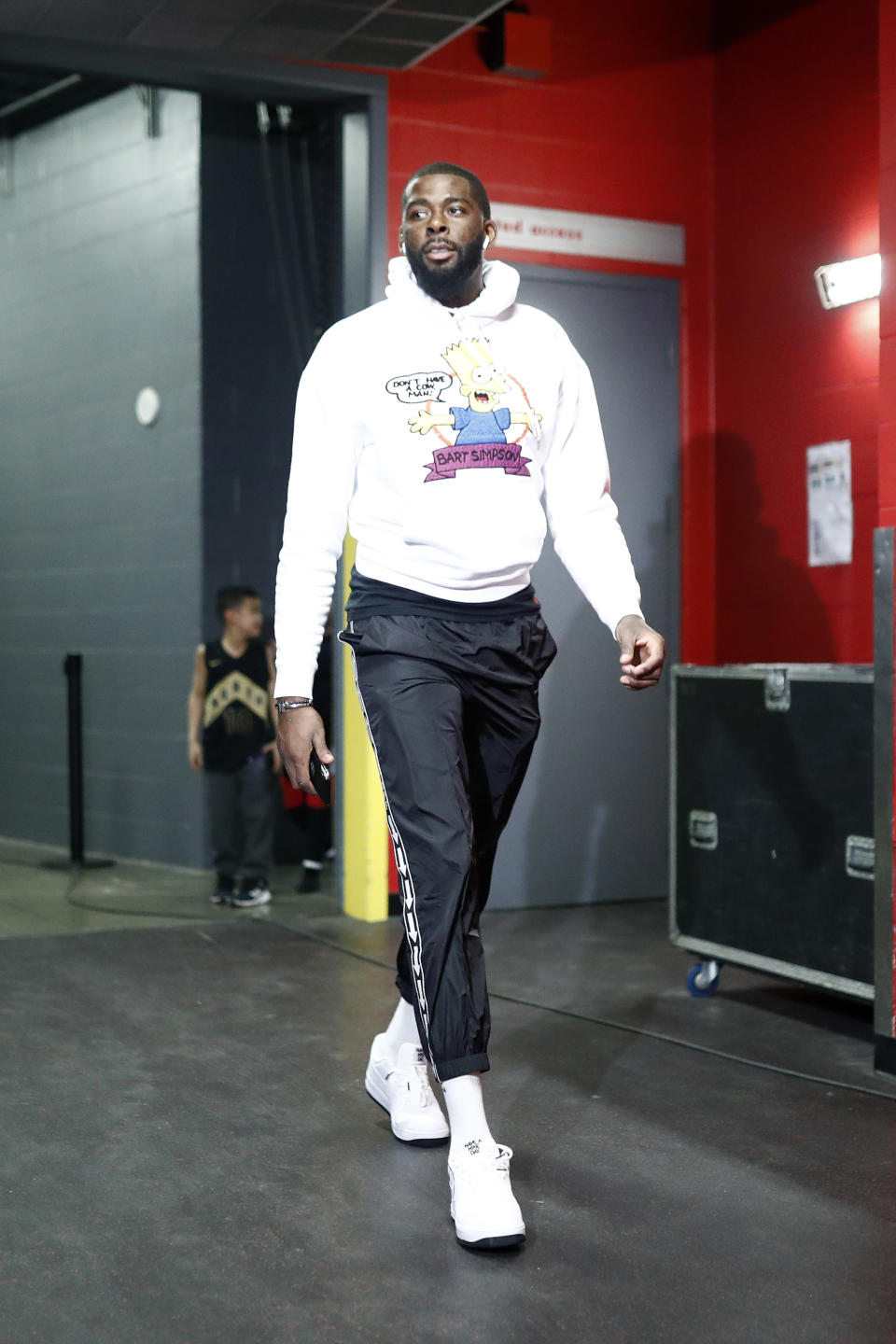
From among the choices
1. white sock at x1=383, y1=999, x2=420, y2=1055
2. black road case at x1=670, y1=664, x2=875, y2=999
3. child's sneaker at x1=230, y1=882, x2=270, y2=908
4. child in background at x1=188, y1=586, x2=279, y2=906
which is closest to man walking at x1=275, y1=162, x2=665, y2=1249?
white sock at x1=383, y1=999, x2=420, y2=1055

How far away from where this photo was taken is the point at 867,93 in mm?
4723

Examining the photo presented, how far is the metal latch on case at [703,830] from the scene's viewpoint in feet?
12.5

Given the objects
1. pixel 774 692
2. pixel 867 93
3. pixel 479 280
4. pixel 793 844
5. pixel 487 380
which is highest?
pixel 867 93

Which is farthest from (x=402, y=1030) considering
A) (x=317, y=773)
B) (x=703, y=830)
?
(x=703, y=830)

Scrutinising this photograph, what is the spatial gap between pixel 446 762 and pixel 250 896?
3290 mm

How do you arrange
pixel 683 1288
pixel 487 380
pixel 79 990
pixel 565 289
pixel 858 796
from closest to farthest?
pixel 683 1288 → pixel 487 380 → pixel 858 796 → pixel 79 990 → pixel 565 289

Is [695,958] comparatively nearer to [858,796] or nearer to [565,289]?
[858,796]

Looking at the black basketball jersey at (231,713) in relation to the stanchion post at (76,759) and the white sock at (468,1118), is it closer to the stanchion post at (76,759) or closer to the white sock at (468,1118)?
the stanchion post at (76,759)

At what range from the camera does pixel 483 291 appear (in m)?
2.46

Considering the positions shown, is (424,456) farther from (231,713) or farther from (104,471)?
(104,471)

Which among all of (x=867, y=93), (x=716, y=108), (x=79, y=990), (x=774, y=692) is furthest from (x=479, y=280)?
(x=716, y=108)

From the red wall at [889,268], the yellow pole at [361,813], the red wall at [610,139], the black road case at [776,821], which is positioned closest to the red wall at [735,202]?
the red wall at [610,139]

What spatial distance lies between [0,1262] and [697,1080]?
1.50 meters

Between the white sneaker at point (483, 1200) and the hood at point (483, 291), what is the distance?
132cm
